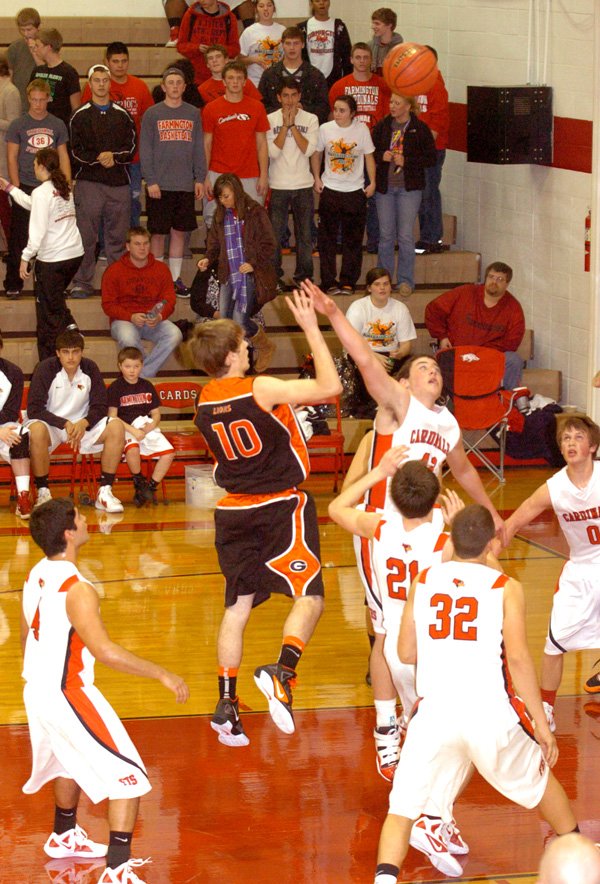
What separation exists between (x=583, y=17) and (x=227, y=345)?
7.34 m

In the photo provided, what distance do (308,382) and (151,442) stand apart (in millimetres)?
5568

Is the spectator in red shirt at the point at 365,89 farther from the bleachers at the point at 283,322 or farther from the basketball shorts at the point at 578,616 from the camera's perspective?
the basketball shorts at the point at 578,616

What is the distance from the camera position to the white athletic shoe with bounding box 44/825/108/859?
17.0 ft

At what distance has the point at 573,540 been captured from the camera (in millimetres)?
6543

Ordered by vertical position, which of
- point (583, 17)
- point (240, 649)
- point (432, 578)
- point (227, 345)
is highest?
point (583, 17)

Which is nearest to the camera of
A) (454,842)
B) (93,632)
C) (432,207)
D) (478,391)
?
(93,632)

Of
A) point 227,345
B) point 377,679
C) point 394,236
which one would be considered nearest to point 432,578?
point 377,679

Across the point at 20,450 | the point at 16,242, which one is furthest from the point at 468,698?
the point at 16,242

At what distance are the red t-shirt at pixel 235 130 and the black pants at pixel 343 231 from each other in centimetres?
85

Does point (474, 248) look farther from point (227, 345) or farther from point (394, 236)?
point (227, 345)

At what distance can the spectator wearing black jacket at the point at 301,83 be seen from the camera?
13.6 m

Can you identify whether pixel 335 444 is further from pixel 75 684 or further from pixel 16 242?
pixel 75 684

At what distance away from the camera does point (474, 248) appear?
565 inches

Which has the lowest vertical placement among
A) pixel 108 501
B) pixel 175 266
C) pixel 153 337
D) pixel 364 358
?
pixel 108 501
